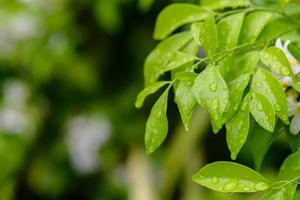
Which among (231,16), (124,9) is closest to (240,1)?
(231,16)

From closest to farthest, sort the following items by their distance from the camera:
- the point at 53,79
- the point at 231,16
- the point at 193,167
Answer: the point at 231,16
the point at 193,167
the point at 53,79

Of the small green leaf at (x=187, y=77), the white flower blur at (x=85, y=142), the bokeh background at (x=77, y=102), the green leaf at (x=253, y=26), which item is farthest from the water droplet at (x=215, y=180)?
the white flower blur at (x=85, y=142)

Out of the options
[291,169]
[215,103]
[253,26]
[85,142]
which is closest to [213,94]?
[215,103]

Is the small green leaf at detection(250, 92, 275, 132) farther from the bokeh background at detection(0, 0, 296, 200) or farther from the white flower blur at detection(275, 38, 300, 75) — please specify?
Result: the bokeh background at detection(0, 0, 296, 200)

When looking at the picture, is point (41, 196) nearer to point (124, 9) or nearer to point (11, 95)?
point (11, 95)

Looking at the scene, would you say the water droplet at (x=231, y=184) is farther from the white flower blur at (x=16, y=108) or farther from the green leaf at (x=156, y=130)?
the white flower blur at (x=16, y=108)

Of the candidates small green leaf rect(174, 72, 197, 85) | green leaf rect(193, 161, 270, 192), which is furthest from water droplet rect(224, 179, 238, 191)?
small green leaf rect(174, 72, 197, 85)
